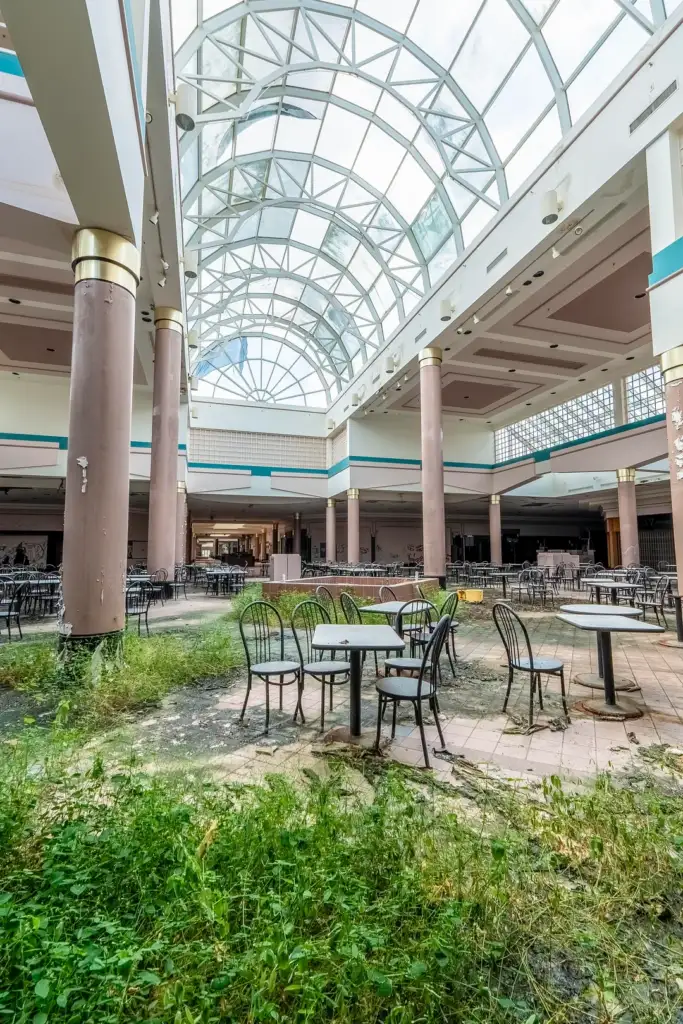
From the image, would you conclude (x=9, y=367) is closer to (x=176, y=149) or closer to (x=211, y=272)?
(x=211, y=272)

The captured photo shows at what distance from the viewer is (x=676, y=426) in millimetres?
5684

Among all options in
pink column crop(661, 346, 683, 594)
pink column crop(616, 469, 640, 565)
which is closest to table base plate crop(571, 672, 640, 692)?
pink column crop(661, 346, 683, 594)

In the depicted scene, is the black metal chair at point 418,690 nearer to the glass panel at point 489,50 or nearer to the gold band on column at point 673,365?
the gold band on column at point 673,365

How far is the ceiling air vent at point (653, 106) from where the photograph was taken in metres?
5.75

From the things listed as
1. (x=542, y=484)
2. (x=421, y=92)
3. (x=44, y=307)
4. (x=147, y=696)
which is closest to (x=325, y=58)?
(x=421, y=92)

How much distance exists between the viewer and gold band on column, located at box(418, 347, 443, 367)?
1219 centimetres

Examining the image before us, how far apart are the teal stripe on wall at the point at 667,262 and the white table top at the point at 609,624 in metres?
4.04

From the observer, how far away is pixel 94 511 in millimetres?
4047

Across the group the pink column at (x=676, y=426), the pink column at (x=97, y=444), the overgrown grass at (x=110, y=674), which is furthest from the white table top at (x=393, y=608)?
the pink column at (x=676, y=426)

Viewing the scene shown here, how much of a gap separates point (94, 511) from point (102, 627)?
3.18ft

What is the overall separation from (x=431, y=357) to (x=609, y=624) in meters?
9.93

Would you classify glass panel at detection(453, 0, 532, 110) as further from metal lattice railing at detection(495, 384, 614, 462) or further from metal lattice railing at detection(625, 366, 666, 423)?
metal lattice railing at detection(495, 384, 614, 462)

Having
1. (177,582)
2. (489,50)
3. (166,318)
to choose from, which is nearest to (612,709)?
(177,582)

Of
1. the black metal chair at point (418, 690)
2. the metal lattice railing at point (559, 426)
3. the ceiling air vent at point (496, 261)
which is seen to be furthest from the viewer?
the metal lattice railing at point (559, 426)
